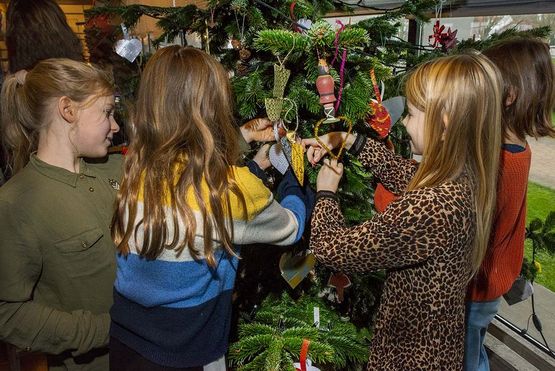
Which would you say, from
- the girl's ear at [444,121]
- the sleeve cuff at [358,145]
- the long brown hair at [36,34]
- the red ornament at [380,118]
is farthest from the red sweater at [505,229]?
the long brown hair at [36,34]

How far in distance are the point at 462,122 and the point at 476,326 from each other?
1.08m

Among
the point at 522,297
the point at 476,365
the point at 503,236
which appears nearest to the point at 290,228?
the point at 503,236

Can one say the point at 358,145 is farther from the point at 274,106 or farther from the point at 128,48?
the point at 128,48

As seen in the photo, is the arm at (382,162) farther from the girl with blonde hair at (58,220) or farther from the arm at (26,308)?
the arm at (26,308)

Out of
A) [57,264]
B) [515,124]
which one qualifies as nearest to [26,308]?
[57,264]

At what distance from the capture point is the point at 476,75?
3.85 feet

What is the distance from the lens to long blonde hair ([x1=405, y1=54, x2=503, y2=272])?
1174 millimetres

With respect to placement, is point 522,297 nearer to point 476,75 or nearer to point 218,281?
point 476,75

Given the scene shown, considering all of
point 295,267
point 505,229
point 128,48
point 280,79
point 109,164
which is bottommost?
point 295,267

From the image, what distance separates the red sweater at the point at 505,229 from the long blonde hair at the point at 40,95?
1.17 meters

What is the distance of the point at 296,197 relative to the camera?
1.38 m

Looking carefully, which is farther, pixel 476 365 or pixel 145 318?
pixel 476 365

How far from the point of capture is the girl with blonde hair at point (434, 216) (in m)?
1.17

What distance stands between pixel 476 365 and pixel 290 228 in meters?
1.24
